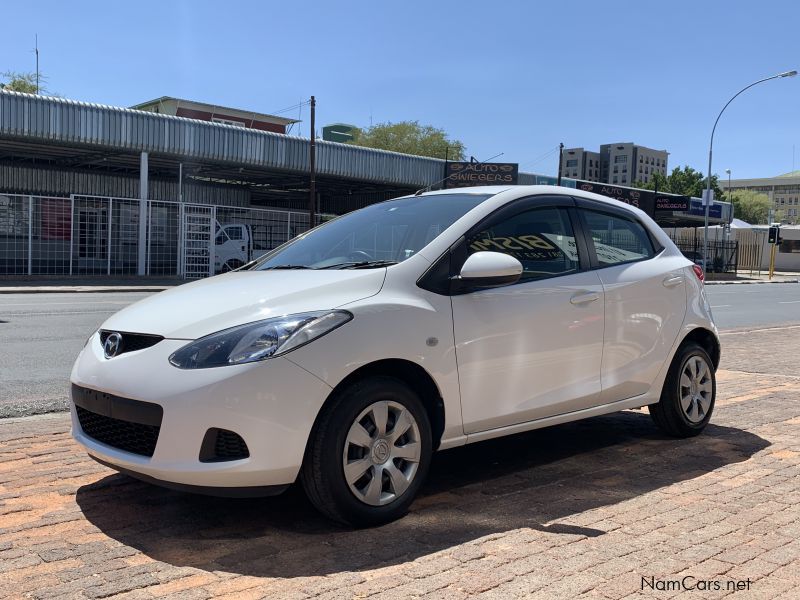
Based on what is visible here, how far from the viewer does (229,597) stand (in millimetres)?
2873

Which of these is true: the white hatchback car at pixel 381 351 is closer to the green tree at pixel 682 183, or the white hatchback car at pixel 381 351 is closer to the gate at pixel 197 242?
the gate at pixel 197 242

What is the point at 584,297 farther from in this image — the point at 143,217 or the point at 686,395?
the point at 143,217

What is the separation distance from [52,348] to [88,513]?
20.6 ft

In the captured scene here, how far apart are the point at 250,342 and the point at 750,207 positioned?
140m

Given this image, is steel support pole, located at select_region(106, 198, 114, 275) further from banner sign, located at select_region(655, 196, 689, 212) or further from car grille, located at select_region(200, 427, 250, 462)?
banner sign, located at select_region(655, 196, 689, 212)

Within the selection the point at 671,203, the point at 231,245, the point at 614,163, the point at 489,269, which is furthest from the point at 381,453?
the point at 614,163

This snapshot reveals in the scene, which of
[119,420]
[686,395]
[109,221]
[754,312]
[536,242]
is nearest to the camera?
[119,420]

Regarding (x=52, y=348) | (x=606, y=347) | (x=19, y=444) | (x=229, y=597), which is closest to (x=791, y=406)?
(x=606, y=347)

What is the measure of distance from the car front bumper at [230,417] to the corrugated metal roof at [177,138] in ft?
75.1

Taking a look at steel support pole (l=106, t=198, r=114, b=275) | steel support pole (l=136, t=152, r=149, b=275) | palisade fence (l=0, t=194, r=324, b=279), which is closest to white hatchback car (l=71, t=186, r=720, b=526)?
palisade fence (l=0, t=194, r=324, b=279)

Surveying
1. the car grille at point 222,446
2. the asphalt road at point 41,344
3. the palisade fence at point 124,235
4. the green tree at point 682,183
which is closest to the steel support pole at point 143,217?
the palisade fence at point 124,235

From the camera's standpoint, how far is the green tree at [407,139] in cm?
7244

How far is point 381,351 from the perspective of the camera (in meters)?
3.53

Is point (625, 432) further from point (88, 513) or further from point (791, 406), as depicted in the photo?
point (88, 513)
